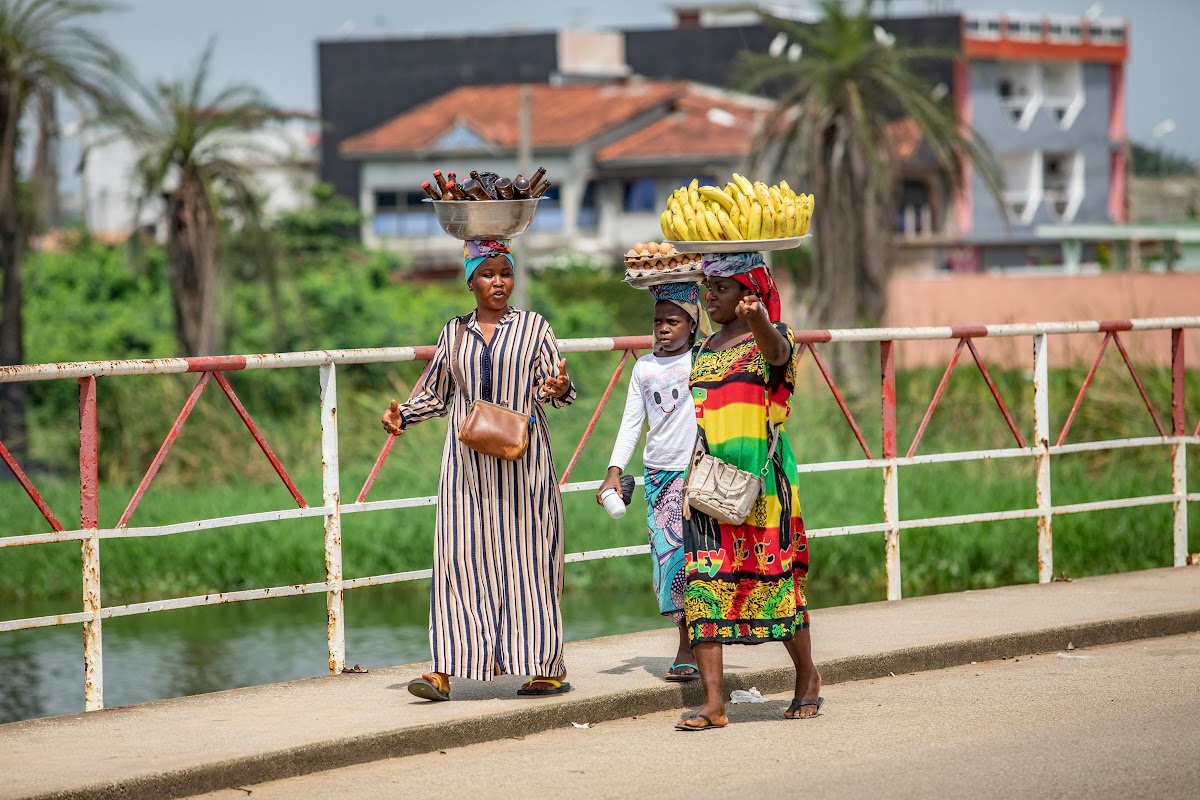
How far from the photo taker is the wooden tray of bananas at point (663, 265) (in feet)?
20.6

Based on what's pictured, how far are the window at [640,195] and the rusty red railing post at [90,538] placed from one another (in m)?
45.9

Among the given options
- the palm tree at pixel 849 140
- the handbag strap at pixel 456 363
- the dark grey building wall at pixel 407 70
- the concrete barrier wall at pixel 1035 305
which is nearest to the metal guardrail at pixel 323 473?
the handbag strap at pixel 456 363

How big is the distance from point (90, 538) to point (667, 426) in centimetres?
203

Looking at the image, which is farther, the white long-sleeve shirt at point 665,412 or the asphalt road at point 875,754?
the white long-sleeve shirt at point 665,412

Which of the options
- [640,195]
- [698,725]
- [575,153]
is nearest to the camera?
[698,725]

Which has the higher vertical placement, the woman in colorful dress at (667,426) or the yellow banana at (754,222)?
the yellow banana at (754,222)

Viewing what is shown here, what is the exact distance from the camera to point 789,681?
266 inches

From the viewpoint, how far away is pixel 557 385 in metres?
5.98

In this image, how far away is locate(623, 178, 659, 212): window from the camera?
51.8m

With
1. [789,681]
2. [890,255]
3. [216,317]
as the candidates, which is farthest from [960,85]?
[789,681]

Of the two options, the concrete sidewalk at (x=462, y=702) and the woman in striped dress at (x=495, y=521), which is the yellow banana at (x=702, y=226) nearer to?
the woman in striped dress at (x=495, y=521)

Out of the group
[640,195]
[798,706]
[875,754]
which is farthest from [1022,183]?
[875,754]

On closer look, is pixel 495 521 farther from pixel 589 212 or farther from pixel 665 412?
pixel 589 212

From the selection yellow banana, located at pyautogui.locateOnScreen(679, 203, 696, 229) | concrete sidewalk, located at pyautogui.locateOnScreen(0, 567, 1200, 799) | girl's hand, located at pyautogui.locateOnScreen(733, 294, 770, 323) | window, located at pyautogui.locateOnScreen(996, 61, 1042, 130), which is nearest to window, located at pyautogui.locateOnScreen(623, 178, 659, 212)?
window, located at pyautogui.locateOnScreen(996, 61, 1042, 130)
